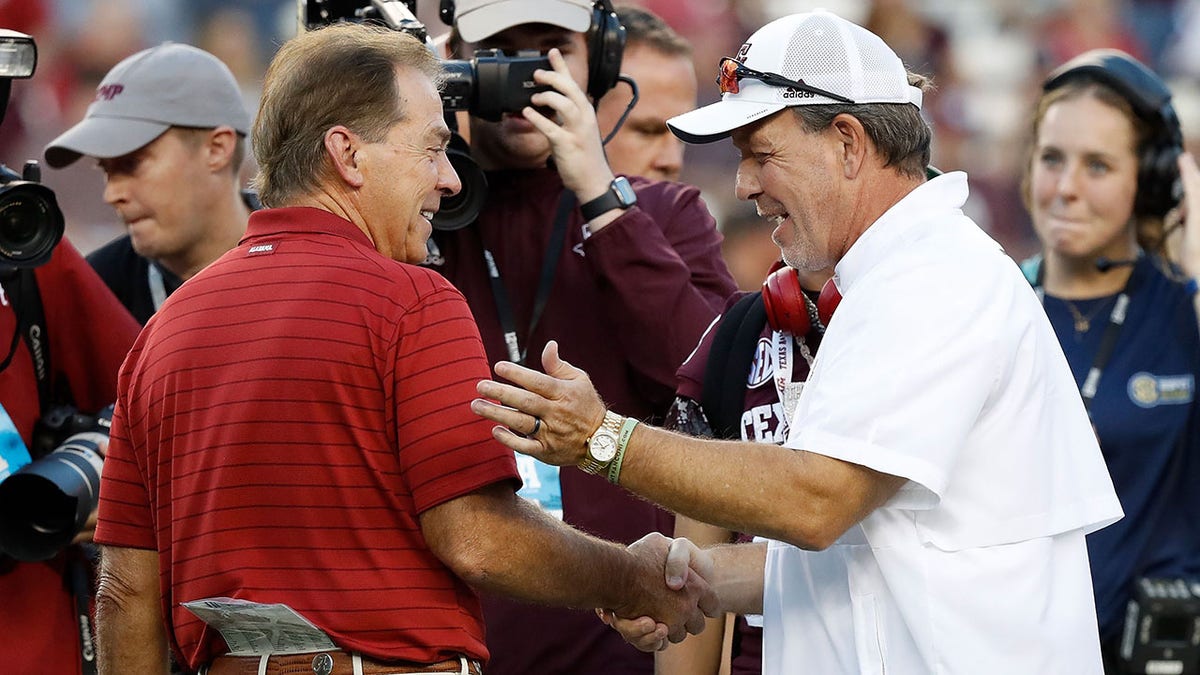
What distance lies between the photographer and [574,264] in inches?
163

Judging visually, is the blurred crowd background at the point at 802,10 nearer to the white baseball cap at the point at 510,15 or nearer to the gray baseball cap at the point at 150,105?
the gray baseball cap at the point at 150,105

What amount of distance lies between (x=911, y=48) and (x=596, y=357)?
8.26 m

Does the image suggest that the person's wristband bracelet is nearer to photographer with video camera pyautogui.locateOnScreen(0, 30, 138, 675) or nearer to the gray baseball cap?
photographer with video camera pyautogui.locateOnScreen(0, 30, 138, 675)

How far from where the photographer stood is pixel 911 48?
38.3 ft

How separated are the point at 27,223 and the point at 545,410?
5.66 feet

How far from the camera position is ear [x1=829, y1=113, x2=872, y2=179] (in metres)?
2.93

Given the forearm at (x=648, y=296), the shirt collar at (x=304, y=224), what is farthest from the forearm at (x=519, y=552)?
the forearm at (x=648, y=296)

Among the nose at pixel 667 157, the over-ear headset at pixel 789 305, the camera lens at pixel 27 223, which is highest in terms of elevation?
the nose at pixel 667 157

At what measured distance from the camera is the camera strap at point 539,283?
4043mm

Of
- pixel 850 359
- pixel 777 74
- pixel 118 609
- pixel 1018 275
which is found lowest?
pixel 118 609

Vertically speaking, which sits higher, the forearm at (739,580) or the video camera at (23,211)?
the video camera at (23,211)

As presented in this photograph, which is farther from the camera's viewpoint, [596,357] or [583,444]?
[596,357]

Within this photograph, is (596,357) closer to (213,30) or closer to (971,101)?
(213,30)

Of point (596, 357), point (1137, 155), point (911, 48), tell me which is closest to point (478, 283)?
point (596, 357)
